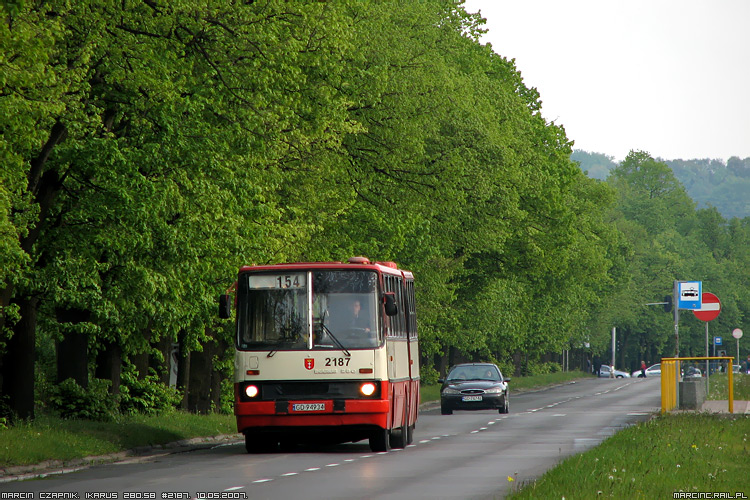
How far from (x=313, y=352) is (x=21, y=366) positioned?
17.1 feet

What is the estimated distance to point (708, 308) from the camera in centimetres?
4122

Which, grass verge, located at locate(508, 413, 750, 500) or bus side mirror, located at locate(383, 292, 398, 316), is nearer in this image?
grass verge, located at locate(508, 413, 750, 500)

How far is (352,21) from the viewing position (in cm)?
3419

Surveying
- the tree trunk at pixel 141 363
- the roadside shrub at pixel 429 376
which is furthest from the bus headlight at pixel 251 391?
the roadside shrub at pixel 429 376

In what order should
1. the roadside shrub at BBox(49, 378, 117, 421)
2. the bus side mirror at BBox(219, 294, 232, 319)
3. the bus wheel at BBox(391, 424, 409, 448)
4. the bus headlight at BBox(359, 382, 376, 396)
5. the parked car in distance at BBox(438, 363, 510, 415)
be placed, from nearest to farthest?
1. the bus side mirror at BBox(219, 294, 232, 319)
2. the bus headlight at BBox(359, 382, 376, 396)
3. the bus wheel at BBox(391, 424, 409, 448)
4. the roadside shrub at BBox(49, 378, 117, 421)
5. the parked car in distance at BBox(438, 363, 510, 415)

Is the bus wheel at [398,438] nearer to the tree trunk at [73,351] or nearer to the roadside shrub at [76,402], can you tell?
the roadside shrub at [76,402]

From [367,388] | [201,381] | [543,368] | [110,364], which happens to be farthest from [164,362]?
[543,368]

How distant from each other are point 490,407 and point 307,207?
39.0 ft

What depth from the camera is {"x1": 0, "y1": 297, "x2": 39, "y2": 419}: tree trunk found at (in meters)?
23.1

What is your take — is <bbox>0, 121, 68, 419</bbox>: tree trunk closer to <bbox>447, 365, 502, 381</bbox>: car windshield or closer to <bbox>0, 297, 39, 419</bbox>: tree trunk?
<bbox>0, 297, 39, 419</bbox>: tree trunk

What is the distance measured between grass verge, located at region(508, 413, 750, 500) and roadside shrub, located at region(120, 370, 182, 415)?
10199 millimetres

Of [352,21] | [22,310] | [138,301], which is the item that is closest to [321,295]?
[138,301]

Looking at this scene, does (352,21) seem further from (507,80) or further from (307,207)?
(507,80)

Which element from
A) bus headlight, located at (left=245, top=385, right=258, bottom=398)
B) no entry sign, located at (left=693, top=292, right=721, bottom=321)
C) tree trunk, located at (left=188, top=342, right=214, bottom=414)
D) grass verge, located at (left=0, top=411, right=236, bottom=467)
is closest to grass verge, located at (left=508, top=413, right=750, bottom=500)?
bus headlight, located at (left=245, top=385, right=258, bottom=398)
